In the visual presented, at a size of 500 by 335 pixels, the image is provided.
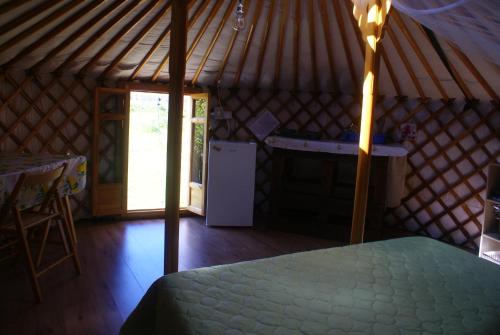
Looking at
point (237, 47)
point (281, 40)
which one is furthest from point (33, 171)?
point (281, 40)

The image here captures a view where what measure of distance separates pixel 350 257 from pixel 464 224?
2455 mm

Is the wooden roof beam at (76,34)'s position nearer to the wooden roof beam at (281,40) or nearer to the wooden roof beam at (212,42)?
the wooden roof beam at (212,42)

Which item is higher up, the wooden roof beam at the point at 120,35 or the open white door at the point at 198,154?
the wooden roof beam at the point at 120,35

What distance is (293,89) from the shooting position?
4.28m

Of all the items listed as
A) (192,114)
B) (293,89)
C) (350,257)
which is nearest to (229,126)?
(192,114)

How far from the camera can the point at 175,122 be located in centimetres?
202

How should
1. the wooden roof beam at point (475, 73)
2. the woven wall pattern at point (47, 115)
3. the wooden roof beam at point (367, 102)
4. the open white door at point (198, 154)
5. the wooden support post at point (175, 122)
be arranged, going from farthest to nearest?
the open white door at point (198, 154), the woven wall pattern at point (47, 115), the wooden roof beam at point (475, 73), the wooden roof beam at point (367, 102), the wooden support post at point (175, 122)

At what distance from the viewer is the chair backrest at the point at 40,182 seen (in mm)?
1989

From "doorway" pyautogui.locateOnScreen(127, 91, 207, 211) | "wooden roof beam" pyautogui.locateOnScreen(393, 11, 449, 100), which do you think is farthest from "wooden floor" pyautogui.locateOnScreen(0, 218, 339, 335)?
"wooden roof beam" pyautogui.locateOnScreen(393, 11, 449, 100)

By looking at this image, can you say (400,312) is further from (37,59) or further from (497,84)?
(37,59)

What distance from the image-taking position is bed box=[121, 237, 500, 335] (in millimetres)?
1082

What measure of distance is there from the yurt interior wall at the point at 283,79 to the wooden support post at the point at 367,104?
0.78 metres

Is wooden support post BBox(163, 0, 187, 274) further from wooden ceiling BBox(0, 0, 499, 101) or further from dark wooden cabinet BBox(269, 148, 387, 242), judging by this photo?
dark wooden cabinet BBox(269, 148, 387, 242)

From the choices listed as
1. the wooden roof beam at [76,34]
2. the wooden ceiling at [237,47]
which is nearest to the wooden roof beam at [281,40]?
the wooden ceiling at [237,47]
